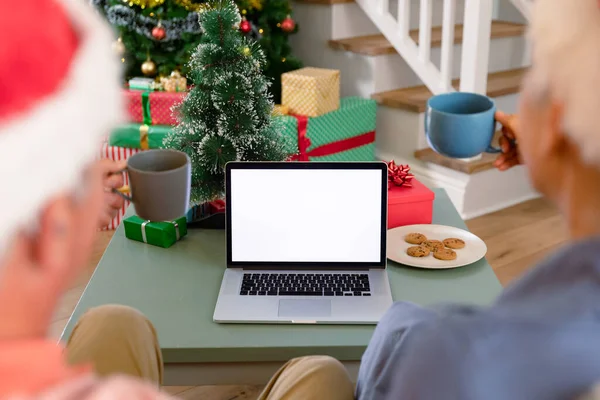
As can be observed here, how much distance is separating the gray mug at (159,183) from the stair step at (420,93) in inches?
84.1

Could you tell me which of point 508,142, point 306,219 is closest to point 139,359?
point 306,219

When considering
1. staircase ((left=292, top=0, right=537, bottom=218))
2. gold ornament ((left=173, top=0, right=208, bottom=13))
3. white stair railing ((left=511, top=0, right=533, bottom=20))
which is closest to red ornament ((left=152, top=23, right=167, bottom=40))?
gold ornament ((left=173, top=0, right=208, bottom=13))

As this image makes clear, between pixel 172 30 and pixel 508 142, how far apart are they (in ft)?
7.00

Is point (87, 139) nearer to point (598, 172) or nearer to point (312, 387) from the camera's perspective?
point (598, 172)

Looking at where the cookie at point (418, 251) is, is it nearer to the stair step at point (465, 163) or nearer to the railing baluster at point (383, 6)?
the stair step at point (465, 163)

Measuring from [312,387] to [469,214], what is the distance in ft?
7.15

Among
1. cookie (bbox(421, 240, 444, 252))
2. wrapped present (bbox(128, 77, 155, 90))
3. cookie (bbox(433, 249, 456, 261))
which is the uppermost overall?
wrapped present (bbox(128, 77, 155, 90))

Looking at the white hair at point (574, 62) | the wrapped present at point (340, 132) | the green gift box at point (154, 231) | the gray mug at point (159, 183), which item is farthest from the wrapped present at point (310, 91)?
the white hair at point (574, 62)

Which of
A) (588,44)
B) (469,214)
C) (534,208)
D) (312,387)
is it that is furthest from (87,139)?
(534,208)

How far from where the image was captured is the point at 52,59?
54 cm

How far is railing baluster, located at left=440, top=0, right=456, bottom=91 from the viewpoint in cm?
300

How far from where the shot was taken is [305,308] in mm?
1312

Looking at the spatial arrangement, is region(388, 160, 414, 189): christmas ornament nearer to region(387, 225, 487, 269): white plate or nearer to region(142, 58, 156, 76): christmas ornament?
region(387, 225, 487, 269): white plate

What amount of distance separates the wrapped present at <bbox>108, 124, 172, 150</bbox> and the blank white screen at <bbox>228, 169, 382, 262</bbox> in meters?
1.50
